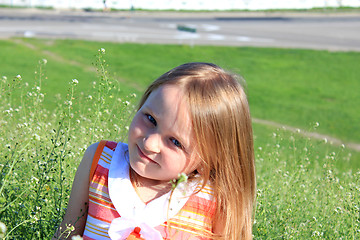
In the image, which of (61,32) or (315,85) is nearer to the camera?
(315,85)

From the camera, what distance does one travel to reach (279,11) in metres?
26.1

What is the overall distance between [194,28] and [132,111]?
13310 millimetres

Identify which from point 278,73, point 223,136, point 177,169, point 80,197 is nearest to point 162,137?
point 177,169

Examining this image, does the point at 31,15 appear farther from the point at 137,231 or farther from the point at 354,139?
the point at 137,231

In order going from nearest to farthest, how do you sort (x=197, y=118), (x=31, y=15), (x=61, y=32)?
(x=197, y=118) < (x=61, y=32) < (x=31, y=15)

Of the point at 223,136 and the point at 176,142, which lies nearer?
the point at 176,142

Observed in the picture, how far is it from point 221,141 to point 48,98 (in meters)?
6.52

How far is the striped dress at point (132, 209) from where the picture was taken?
2.15m

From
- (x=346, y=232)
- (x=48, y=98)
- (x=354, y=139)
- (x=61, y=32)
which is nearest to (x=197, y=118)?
(x=346, y=232)

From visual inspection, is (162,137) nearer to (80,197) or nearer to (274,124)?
(80,197)

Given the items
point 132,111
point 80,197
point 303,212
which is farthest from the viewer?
point 303,212

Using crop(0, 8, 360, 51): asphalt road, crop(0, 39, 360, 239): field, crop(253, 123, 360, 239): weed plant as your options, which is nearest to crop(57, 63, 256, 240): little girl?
crop(0, 39, 360, 239): field

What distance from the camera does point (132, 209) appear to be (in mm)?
2168

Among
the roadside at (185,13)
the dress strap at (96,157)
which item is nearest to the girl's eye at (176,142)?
the dress strap at (96,157)
